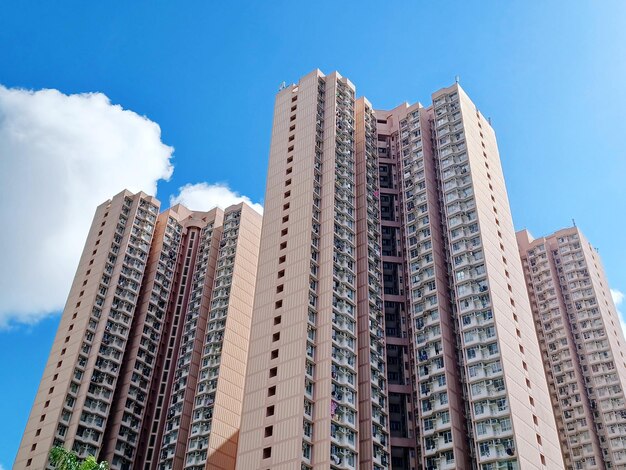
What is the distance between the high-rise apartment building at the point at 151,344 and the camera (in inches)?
2623

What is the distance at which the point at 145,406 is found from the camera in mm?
74500

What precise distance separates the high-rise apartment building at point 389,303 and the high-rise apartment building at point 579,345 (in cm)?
2204

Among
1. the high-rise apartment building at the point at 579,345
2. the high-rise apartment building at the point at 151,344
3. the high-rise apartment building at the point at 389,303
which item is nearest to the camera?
the high-rise apartment building at the point at 389,303

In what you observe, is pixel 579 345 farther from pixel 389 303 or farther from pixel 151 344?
pixel 151 344

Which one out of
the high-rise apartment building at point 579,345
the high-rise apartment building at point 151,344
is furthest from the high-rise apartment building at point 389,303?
the high-rise apartment building at point 579,345

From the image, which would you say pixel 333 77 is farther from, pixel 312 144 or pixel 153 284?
pixel 153 284

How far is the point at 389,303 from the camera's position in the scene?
66.7 metres

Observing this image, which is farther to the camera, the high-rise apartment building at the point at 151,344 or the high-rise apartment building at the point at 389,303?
the high-rise apartment building at the point at 151,344

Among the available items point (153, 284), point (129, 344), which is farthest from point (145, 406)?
point (153, 284)

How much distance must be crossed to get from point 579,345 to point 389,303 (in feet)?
101

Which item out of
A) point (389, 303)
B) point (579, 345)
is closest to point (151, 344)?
point (389, 303)

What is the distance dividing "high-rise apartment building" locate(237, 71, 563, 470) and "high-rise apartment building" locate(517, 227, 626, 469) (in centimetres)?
2204

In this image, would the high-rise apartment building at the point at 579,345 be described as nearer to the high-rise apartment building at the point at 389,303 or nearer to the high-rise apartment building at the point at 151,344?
the high-rise apartment building at the point at 389,303

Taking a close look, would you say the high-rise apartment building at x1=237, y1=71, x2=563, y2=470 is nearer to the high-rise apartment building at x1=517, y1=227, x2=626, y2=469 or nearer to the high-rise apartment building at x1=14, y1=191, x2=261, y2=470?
the high-rise apartment building at x1=14, y1=191, x2=261, y2=470
